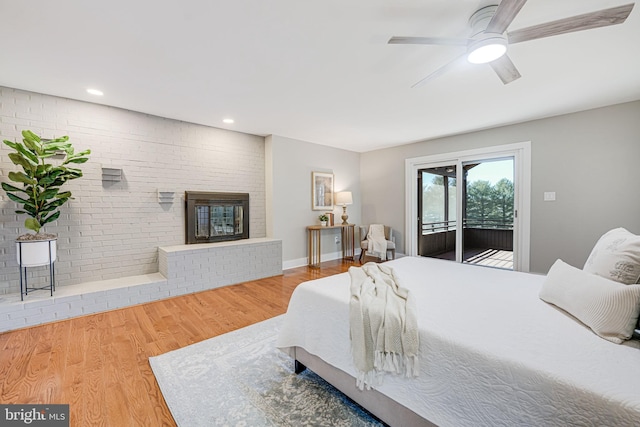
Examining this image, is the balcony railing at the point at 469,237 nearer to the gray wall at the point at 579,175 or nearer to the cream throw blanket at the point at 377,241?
the cream throw blanket at the point at 377,241

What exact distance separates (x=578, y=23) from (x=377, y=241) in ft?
13.5

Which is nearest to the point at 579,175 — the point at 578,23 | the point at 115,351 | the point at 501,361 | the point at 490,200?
the point at 490,200

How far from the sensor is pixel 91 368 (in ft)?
6.33

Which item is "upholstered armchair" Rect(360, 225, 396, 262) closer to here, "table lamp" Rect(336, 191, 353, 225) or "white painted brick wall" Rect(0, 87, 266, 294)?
"table lamp" Rect(336, 191, 353, 225)

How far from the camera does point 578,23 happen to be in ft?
4.92

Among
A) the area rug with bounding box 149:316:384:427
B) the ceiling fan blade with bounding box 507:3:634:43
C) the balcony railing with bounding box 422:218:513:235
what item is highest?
the ceiling fan blade with bounding box 507:3:634:43

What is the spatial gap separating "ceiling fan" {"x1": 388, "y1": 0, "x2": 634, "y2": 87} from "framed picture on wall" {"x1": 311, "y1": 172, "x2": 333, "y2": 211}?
347 centimetres

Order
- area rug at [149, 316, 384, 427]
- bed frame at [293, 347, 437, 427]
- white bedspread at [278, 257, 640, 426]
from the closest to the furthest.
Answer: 1. white bedspread at [278, 257, 640, 426]
2. bed frame at [293, 347, 437, 427]
3. area rug at [149, 316, 384, 427]

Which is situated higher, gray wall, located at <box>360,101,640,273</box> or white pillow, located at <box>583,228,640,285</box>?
gray wall, located at <box>360,101,640,273</box>

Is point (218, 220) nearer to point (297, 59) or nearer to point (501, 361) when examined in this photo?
point (297, 59)

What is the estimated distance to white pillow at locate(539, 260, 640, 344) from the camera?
3.46ft

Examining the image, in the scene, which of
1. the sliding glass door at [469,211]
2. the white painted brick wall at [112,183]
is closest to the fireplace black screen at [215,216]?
the white painted brick wall at [112,183]

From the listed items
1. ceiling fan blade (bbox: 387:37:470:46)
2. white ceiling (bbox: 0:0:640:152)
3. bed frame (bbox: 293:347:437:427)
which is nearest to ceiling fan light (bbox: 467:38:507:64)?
ceiling fan blade (bbox: 387:37:470:46)

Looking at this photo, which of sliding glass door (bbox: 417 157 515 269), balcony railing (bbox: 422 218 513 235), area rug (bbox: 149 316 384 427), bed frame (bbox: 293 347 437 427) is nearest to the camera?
bed frame (bbox: 293 347 437 427)
